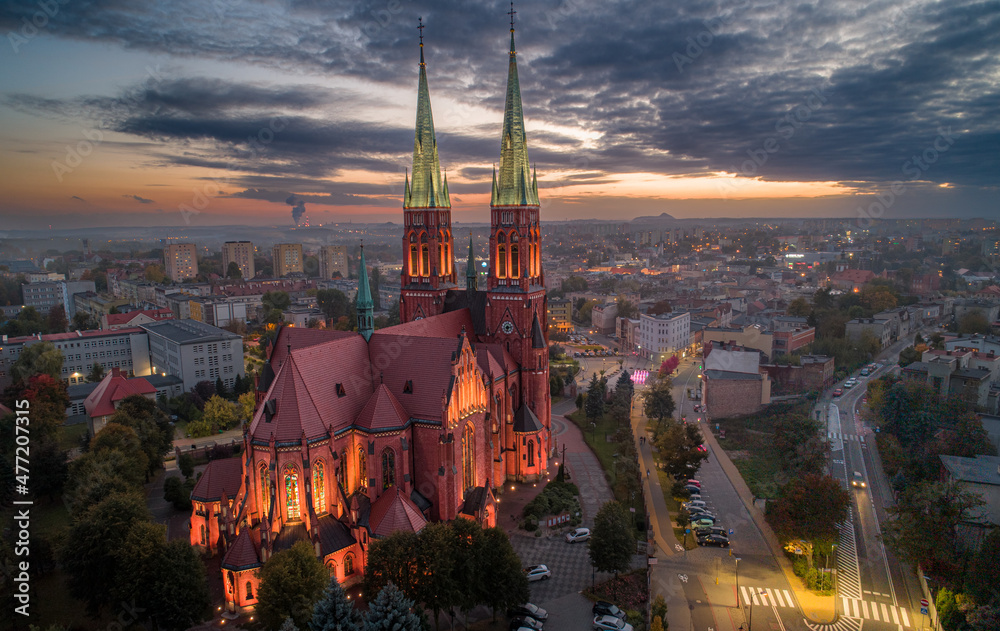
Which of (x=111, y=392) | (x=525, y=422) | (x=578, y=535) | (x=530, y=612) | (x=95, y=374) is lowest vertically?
(x=578, y=535)

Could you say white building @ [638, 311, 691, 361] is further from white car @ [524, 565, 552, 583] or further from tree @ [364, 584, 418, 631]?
tree @ [364, 584, 418, 631]

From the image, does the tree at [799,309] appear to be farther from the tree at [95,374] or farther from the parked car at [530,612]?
the tree at [95,374]

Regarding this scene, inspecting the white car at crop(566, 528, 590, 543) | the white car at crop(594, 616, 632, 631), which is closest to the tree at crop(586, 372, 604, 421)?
the white car at crop(566, 528, 590, 543)

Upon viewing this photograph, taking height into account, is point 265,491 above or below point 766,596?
above

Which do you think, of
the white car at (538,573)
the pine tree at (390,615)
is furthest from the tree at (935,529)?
the pine tree at (390,615)

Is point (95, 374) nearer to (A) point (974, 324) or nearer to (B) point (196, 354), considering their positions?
(B) point (196, 354)

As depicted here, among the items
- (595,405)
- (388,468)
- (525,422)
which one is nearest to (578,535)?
(525,422)

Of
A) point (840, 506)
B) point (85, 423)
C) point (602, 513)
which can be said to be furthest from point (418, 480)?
point (85, 423)
